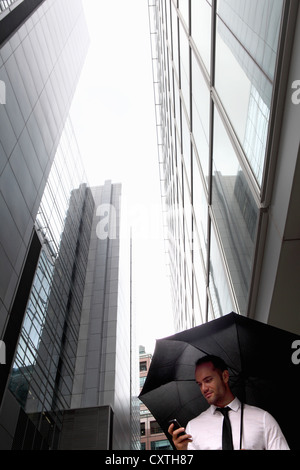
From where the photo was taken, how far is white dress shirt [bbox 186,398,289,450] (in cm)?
337

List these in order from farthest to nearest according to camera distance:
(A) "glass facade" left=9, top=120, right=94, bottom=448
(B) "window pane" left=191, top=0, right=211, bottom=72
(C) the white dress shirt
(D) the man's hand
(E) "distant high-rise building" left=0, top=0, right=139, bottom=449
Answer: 1. (A) "glass facade" left=9, top=120, right=94, bottom=448
2. (E) "distant high-rise building" left=0, top=0, right=139, bottom=449
3. (B) "window pane" left=191, top=0, right=211, bottom=72
4. (D) the man's hand
5. (C) the white dress shirt

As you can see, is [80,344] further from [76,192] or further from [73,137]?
[73,137]

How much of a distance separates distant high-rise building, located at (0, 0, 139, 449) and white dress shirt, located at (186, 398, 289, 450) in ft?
44.2

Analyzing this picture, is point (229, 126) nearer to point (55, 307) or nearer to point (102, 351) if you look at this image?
point (55, 307)

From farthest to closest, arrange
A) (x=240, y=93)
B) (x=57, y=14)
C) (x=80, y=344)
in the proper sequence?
(x=80, y=344), (x=57, y=14), (x=240, y=93)

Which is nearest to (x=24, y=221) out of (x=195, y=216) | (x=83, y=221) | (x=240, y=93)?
(x=195, y=216)

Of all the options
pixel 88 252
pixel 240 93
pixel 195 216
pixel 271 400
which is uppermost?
pixel 88 252

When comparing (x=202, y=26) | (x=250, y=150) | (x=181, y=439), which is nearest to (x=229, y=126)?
(x=250, y=150)

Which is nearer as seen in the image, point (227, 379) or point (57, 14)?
point (227, 379)

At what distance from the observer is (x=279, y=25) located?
5020 mm

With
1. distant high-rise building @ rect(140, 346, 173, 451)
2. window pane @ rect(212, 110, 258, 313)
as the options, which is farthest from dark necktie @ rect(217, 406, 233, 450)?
distant high-rise building @ rect(140, 346, 173, 451)

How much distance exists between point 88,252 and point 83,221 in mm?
3626

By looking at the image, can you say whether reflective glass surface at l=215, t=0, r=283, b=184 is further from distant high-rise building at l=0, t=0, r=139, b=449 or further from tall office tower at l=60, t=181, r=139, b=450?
tall office tower at l=60, t=181, r=139, b=450

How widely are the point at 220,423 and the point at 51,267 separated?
24880 mm
